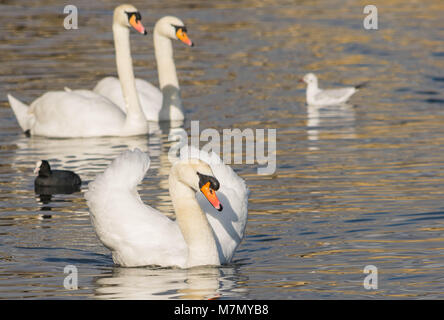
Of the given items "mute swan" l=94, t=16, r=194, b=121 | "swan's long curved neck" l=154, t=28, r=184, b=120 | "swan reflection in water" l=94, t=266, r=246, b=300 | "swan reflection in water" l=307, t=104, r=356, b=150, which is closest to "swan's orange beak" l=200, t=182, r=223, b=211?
"swan reflection in water" l=94, t=266, r=246, b=300

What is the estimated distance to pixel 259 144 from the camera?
1546cm

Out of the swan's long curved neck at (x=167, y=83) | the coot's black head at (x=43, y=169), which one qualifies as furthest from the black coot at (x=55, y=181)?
the swan's long curved neck at (x=167, y=83)

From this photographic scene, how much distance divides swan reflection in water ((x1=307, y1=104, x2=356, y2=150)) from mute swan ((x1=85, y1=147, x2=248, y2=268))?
17.0ft

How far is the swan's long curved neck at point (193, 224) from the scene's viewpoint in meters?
9.71

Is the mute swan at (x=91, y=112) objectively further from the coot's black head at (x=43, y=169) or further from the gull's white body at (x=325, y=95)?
the coot's black head at (x=43, y=169)

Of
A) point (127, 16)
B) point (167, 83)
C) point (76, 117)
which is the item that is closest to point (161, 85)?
point (167, 83)

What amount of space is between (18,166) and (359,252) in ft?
20.1

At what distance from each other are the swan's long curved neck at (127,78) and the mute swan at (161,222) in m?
6.95

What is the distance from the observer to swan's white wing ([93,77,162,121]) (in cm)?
1894

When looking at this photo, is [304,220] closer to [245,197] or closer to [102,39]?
[245,197]

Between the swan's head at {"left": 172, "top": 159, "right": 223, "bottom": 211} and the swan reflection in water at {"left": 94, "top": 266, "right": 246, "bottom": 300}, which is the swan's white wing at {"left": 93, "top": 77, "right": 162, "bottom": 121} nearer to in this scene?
the swan reflection in water at {"left": 94, "top": 266, "right": 246, "bottom": 300}

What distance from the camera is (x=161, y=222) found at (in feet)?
33.0

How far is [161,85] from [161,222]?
9273 millimetres
